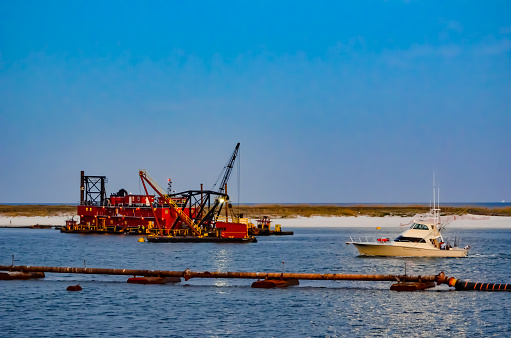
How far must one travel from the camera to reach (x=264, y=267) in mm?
74188

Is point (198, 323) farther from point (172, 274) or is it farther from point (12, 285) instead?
point (12, 285)

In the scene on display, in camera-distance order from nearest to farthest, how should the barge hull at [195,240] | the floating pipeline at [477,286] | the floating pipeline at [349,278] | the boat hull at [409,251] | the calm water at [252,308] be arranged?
1. the calm water at [252,308]
2. the floating pipeline at [477,286]
3. the floating pipeline at [349,278]
4. the boat hull at [409,251]
5. the barge hull at [195,240]

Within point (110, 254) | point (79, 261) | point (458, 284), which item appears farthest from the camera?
point (110, 254)

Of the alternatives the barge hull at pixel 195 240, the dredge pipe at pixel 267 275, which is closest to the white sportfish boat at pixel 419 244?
the dredge pipe at pixel 267 275

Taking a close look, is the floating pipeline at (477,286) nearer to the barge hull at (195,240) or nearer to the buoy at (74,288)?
the buoy at (74,288)

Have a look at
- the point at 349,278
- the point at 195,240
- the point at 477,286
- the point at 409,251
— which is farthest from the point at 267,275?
the point at 195,240

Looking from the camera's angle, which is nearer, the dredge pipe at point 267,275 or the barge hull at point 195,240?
the dredge pipe at point 267,275

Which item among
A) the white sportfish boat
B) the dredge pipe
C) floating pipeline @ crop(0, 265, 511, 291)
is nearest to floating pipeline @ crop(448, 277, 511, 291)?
floating pipeline @ crop(0, 265, 511, 291)

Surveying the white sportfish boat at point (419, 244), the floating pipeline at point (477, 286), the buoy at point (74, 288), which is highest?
the white sportfish boat at point (419, 244)

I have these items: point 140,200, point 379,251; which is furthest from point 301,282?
point 140,200

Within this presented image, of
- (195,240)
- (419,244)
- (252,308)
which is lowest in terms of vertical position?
(252,308)

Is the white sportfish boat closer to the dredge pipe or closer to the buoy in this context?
the dredge pipe

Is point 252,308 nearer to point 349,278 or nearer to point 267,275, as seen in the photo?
point 267,275

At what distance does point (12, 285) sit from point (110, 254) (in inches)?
1552
